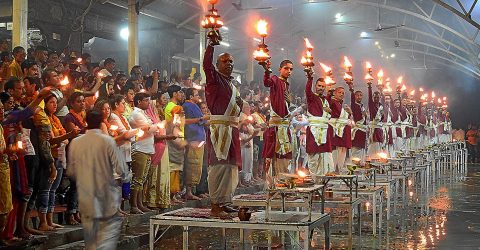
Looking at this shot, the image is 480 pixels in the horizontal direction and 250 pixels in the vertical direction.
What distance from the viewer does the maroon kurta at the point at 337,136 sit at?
13.3m

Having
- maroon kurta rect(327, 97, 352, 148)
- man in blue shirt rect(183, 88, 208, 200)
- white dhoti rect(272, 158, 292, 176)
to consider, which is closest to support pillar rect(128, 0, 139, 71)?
man in blue shirt rect(183, 88, 208, 200)

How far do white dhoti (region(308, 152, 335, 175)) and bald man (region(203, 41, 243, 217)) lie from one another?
457cm

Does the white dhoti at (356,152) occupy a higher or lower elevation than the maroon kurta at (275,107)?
lower

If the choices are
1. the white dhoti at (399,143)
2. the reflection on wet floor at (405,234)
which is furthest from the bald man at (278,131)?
the white dhoti at (399,143)

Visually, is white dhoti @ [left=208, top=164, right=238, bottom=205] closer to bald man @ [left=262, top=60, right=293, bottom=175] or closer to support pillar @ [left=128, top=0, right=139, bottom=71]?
bald man @ [left=262, top=60, right=293, bottom=175]

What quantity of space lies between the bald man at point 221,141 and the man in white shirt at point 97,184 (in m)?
1.79

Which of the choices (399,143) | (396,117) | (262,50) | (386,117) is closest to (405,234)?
(262,50)

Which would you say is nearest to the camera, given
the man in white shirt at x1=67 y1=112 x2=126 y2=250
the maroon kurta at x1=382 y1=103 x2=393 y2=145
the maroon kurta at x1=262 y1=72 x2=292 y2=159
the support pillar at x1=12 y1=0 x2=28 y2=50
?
the man in white shirt at x1=67 y1=112 x2=126 y2=250

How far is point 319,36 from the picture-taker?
33938 millimetres

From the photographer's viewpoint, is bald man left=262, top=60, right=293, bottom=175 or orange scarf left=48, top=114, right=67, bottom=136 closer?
orange scarf left=48, top=114, right=67, bottom=136

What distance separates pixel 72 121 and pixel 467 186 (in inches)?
590

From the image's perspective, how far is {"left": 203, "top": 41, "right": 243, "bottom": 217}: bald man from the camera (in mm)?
7914

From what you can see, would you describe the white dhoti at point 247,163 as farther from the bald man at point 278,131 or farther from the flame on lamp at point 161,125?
the bald man at point 278,131

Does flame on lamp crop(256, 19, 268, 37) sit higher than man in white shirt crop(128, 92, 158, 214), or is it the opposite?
flame on lamp crop(256, 19, 268, 37)
